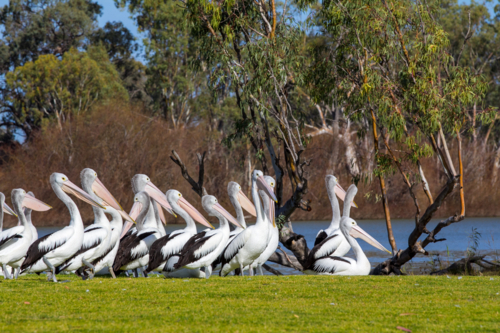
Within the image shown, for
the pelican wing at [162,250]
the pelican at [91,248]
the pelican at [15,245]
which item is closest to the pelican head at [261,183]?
the pelican wing at [162,250]

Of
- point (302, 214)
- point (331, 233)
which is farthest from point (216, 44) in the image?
point (302, 214)

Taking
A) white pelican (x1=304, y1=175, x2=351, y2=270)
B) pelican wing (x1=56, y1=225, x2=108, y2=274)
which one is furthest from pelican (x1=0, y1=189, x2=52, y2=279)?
white pelican (x1=304, y1=175, x2=351, y2=270)

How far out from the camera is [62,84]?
1481 inches

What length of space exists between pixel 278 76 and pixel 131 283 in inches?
246

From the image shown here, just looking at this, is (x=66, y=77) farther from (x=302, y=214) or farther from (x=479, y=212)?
(x=479, y=212)

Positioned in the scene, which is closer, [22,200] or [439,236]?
[22,200]

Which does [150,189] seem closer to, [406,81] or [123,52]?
[406,81]

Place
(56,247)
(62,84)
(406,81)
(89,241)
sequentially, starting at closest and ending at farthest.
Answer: (56,247)
(89,241)
(406,81)
(62,84)

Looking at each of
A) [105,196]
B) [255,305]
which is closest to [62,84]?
[105,196]

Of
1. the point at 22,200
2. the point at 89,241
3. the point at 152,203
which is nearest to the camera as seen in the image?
the point at 89,241

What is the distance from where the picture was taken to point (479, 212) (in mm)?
35125

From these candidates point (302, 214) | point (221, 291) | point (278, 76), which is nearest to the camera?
point (221, 291)

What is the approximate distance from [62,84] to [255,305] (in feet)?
111

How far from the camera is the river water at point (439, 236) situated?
16894 millimetres
